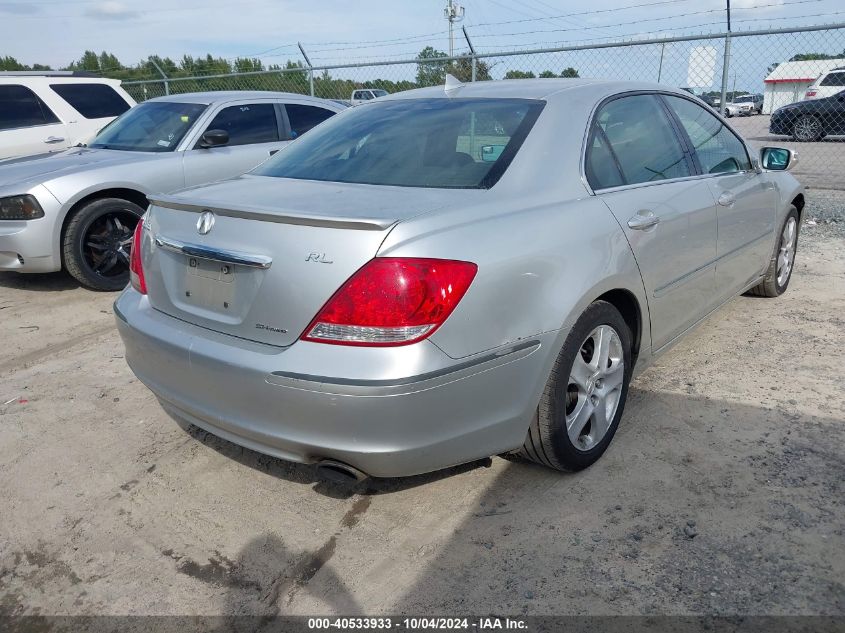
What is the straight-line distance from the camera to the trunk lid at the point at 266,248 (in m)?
2.15

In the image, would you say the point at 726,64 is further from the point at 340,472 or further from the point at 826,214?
the point at 340,472

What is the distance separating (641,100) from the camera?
3.45 meters

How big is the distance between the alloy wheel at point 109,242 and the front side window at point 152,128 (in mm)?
773

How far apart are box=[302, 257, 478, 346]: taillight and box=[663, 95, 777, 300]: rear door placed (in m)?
2.13

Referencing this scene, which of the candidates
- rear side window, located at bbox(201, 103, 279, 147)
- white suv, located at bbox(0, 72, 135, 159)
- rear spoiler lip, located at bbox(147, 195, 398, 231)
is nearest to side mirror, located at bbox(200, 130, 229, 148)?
rear side window, located at bbox(201, 103, 279, 147)

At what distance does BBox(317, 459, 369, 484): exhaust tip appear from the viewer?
89.6 inches

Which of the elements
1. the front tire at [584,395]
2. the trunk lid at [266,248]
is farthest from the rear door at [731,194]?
the trunk lid at [266,248]

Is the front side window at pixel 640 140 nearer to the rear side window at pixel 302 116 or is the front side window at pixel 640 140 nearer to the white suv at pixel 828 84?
the rear side window at pixel 302 116

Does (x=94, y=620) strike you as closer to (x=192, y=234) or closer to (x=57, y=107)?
(x=192, y=234)

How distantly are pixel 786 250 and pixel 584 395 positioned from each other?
3134mm

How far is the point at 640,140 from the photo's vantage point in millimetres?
3285

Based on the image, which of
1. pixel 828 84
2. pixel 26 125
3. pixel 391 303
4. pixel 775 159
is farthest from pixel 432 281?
pixel 828 84

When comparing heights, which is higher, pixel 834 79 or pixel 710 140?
pixel 710 140

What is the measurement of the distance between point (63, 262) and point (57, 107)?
3.64 m
